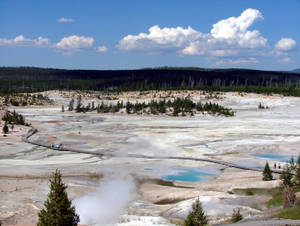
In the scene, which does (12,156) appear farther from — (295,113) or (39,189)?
(295,113)

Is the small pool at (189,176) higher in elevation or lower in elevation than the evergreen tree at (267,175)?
lower

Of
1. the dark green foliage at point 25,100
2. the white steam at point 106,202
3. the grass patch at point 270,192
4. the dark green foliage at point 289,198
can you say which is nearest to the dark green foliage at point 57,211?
the white steam at point 106,202

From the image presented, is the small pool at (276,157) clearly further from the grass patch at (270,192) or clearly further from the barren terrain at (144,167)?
the grass patch at (270,192)

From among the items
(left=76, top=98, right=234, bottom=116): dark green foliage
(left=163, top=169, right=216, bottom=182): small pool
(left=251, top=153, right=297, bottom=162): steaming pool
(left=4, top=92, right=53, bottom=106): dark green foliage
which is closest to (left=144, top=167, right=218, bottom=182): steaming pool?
(left=163, top=169, right=216, bottom=182): small pool

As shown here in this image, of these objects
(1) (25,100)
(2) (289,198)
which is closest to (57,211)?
(2) (289,198)

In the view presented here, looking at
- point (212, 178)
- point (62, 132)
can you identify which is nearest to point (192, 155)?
point (212, 178)
